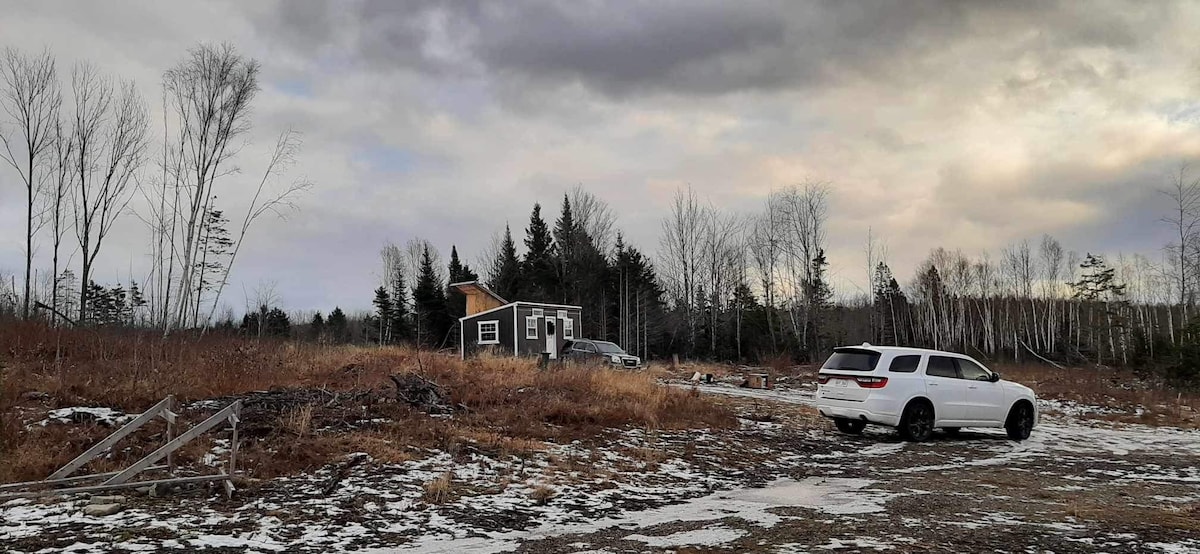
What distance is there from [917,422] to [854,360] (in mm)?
1517

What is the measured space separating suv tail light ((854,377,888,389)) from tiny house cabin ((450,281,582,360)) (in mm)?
23409

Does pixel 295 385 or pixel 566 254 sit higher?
pixel 566 254

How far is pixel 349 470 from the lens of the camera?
25.6 ft

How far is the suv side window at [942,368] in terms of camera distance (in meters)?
12.6

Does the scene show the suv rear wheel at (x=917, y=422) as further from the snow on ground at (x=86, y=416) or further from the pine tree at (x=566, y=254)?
the pine tree at (x=566, y=254)

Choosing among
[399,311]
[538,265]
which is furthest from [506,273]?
[399,311]

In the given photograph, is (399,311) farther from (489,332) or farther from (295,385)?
(295,385)

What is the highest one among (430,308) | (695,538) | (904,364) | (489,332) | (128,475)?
(430,308)

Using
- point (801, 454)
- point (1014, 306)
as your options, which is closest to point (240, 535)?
point (801, 454)

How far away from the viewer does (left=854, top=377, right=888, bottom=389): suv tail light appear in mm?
12164

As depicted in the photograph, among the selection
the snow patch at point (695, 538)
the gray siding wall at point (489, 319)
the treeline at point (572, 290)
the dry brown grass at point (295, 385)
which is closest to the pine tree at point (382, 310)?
the treeline at point (572, 290)

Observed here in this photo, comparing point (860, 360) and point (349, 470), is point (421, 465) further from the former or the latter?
point (860, 360)

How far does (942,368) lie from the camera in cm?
1276

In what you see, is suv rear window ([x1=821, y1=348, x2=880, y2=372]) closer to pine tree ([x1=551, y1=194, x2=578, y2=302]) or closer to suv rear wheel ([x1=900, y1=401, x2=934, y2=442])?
suv rear wheel ([x1=900, y1=401, x2=934, y2=442])
